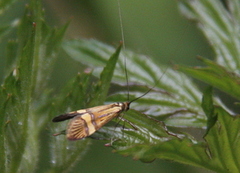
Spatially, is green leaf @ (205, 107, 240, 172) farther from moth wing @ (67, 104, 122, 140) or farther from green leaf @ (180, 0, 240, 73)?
green leaf @ (180, 0, 240, 73)

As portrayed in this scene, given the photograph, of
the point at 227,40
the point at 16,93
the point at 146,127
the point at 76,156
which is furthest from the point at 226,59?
the point at 16,93

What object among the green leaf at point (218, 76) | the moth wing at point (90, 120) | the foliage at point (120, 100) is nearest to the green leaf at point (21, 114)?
the foliage at point (120, 100)

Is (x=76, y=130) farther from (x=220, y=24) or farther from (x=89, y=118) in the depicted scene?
(x=220, y=24)

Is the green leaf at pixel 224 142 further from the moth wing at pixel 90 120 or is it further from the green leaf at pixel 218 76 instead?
the moth wing at pixel 90 120

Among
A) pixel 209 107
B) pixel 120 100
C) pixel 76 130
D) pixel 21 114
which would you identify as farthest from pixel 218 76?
pixel 21 114

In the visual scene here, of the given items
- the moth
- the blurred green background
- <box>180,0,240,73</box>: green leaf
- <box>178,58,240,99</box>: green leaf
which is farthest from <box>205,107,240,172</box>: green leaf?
the blurred green background

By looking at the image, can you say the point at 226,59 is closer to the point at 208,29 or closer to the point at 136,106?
the point at 208,29
